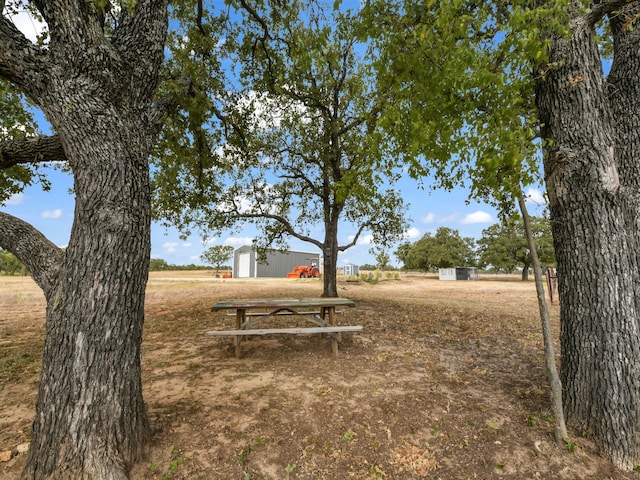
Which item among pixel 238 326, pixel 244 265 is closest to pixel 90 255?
pixel 238 326

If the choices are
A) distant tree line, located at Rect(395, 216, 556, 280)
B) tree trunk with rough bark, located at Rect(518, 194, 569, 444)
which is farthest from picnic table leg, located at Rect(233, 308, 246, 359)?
distant tree line, located at Rect(395, 216, 556, 280)

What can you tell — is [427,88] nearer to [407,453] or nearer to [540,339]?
[407,453]

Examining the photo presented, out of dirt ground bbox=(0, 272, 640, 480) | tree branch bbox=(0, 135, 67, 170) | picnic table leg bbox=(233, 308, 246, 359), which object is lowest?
dirt ground bbox=(0, 272, 640, 480)

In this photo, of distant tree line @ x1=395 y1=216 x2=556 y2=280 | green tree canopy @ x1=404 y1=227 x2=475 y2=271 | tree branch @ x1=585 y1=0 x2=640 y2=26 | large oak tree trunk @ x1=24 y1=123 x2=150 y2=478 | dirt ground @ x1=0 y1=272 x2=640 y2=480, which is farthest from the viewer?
green tree canopy @ x1=404 y1=227 x2=475 y2=271

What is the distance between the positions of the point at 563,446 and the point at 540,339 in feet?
13.1

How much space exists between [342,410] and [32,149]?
4.16 m

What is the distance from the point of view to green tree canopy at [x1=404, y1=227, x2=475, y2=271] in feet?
132

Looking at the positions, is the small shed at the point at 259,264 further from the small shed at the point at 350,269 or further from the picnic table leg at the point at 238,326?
the picnic table leg at the point at 238,326

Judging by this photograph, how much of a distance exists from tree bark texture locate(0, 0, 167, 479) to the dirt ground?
435 millimetres

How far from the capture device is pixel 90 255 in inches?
99.9

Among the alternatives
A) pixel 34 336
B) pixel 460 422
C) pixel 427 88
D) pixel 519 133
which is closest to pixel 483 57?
pixel 427 88

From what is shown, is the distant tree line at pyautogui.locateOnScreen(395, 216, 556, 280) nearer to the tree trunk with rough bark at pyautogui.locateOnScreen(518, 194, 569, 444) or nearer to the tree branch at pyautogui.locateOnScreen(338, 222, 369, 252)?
the tree branch at pyautogui.locateOnScreen(338, 222, 369, 252)

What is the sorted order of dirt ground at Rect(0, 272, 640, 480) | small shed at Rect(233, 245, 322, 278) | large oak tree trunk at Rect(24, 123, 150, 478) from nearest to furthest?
large oak tree trunk at Rect(24, 123, 150, 478), dirt ground at Rect(0, 272, 640, 480), small shed at Rect(233, 245, 322, 278)

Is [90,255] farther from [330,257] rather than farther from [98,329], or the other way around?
[330,257]
